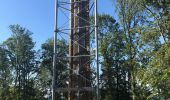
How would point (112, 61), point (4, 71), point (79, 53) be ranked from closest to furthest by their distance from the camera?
point (79, 53), point (112, 61), point (4, 71)

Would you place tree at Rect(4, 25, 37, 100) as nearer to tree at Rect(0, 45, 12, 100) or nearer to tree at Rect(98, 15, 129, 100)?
tree at Rect(0, 45, 12, 100)

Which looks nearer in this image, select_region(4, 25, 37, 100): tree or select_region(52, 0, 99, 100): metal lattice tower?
select_region(52, 0, 99, 100): metal lattice tower

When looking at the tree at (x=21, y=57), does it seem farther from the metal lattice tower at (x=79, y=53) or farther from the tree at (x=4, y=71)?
the metal lattice tower at (x=79, y=53)

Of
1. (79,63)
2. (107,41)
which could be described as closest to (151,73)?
(79,63)

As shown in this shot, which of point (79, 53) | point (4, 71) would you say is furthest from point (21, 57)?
point (79, 53)

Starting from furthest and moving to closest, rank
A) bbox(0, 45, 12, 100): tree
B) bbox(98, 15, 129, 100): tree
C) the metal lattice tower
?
bbox(0, 45, 12, 100): tree
bbox(98, 15, 129, 100): tree
the metal lattice tower

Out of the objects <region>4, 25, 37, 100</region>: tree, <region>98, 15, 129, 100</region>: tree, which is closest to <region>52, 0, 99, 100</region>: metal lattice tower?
<region>98, 15, 129, 100</region>: tree

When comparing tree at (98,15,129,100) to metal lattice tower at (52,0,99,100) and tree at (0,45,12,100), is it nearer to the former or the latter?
tree at (0,45,12,100)

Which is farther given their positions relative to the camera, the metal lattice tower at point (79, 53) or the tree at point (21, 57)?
the tree at point (21, 57)

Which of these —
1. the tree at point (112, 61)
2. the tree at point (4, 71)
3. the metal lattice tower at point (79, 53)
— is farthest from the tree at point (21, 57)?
the metal lattice tower at point (79, 53)

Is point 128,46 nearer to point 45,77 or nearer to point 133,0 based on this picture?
point 133,0

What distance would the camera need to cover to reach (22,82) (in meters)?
43.1

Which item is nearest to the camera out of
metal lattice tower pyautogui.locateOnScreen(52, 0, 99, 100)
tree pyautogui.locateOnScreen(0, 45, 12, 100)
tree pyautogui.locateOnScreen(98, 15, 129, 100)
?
A: metal lattice tower pyautogui.locateOnScreen(52, 0, 99, 100)

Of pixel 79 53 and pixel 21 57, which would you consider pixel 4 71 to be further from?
pixel 79 53
